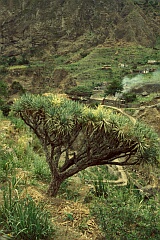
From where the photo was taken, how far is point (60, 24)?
91750 mm

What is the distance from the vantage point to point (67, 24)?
91.1m

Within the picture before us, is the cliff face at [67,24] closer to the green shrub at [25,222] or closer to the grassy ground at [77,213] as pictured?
the grassy ground at [77,213]

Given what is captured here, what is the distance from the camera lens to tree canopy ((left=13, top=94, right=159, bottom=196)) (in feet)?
22.8

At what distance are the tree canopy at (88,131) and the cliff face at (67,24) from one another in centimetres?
7911

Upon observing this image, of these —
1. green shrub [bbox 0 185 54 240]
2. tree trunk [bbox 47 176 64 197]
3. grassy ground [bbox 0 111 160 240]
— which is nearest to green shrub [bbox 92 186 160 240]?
grassy ground [bbox 0 111 160 240]

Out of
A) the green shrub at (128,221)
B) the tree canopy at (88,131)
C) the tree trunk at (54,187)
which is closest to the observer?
the green shrub at (128,221)

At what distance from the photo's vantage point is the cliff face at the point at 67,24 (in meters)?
86.9

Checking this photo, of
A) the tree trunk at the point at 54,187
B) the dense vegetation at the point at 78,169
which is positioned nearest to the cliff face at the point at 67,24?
the dense vegetation at the point at 78,169

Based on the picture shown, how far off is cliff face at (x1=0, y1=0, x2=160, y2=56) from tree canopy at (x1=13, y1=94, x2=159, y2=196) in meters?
79.1

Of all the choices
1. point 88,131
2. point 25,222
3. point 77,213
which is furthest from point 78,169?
point 25,222

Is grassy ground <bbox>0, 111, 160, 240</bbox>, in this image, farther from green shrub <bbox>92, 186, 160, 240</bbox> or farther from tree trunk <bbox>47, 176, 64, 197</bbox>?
tree trunk <bbox>47, 176, 64, 197</bbox>

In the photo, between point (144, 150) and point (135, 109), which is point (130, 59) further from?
point (144, 150)

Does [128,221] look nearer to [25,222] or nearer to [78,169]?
[25,222]

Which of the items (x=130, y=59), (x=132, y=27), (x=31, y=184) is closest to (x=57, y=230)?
(x=31, y=184)
